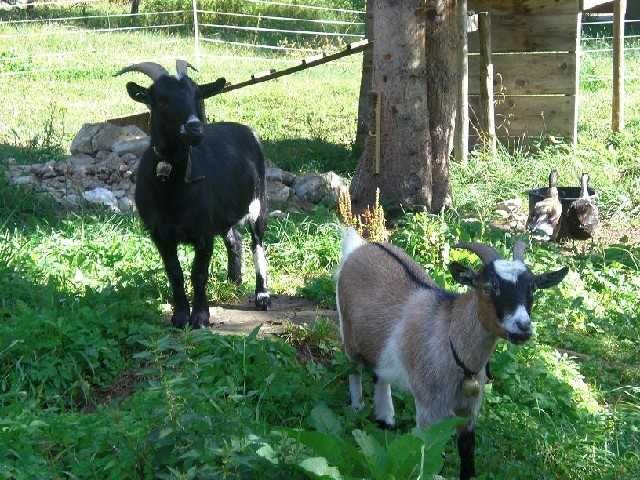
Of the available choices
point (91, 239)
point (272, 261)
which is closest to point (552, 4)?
point (272, 261)

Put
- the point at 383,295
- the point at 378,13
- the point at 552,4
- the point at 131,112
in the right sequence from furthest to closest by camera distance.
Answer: the point at 131,112
the point at 552,4
the point at 378,13
the point at 383,295

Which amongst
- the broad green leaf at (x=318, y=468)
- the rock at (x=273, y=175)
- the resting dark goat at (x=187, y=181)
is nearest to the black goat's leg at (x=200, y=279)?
the resting dark goat at (x=187, y=181)

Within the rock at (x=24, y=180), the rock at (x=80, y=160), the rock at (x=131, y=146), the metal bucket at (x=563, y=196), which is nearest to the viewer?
the metal bucket at (x=563, y=196)

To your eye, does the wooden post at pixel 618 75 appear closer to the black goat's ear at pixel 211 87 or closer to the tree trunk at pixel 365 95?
the tree trunk at pixel 365 95

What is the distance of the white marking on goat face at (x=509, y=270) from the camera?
4.69 metres

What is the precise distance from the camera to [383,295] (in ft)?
18.5

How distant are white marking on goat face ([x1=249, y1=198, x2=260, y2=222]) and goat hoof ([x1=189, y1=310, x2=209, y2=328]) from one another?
121 cm

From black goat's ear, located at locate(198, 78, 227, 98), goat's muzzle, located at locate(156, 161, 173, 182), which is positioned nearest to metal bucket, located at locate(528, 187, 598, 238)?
black goat's ear, located at locate(198, 78, 227, 98)

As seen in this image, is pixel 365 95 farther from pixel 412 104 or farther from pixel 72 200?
pixel 72 200

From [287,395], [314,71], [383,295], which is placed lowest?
[287,395]

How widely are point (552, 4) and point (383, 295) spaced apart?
8.11 metres

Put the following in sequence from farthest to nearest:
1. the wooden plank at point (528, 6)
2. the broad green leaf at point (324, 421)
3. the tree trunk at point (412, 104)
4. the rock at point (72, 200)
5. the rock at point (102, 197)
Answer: the wooden plank at point (528, 6), the rock at point (102, 197), the rock at point (72, 200), the tree trunk at point (412, 104), the broad green leaf at point (324, 421)

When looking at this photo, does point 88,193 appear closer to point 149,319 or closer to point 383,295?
point 149,319

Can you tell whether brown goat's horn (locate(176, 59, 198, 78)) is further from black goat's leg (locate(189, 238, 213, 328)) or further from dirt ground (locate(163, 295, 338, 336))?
dirt ground (locate(163, 295, 338, 336))
